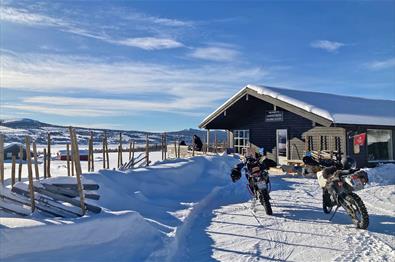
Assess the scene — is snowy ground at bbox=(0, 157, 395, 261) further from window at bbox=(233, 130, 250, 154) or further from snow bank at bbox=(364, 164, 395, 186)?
window at bbox=(233, 130, 250, 154)

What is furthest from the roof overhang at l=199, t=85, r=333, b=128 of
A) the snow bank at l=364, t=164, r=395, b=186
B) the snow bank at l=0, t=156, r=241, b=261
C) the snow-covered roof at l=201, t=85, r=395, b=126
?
the snow bank at l=0, t=156, r=241, b=261

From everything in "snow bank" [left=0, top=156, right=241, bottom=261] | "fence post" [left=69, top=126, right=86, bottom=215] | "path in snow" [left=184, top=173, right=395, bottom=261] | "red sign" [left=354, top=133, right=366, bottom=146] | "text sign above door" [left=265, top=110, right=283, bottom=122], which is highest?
"text sign above door" [left=265, top=110, right=283, bottom=122]

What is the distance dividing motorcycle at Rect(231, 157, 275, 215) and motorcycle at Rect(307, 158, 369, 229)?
3.76ft

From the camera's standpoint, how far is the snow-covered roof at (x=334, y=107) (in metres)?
16.9

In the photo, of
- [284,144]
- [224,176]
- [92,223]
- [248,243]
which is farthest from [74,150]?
[284,144]

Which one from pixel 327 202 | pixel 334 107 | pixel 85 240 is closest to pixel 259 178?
pixel 327 202

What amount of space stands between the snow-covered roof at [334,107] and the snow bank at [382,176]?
2.17 m

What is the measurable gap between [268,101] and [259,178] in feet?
36.9

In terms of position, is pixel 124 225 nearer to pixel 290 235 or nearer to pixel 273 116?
pixel 290 235

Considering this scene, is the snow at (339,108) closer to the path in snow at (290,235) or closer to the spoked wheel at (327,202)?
the path in snow at (290,235)

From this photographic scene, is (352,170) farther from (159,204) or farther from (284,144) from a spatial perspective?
(284,144)

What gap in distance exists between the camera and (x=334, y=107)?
18.6m

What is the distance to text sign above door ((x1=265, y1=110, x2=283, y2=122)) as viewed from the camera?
815 inches

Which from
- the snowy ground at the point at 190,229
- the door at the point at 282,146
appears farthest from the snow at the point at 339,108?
the snowy ground at the point at 190,229
